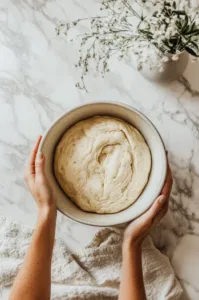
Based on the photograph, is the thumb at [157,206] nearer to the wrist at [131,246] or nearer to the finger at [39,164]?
the wrist at [131,246]

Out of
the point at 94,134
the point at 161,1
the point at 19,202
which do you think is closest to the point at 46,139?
the point at 94,134

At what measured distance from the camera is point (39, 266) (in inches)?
36.8

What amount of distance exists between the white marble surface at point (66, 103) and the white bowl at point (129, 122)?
0.12 m

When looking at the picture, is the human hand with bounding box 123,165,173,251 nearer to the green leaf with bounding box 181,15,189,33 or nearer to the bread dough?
the bread dough

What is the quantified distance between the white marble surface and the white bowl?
0.38 ft

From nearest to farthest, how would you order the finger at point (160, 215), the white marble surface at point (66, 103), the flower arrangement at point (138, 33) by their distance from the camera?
the flower arrangement at point (138, 33), the finger at point (160, 215), the white marble surface at point (66, 103)

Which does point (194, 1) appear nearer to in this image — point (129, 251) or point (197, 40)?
point (197, 40)

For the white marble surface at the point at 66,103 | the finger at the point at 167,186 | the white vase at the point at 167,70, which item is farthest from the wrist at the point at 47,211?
the white vase at the point at 167,70

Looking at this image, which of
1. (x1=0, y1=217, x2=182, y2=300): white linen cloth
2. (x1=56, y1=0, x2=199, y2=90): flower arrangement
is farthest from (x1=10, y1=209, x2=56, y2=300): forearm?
(x1=56, y1=0, x2=199, y2=90): flower arrangement

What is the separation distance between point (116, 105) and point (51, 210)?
261 mm

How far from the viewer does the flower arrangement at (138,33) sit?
0.87 m

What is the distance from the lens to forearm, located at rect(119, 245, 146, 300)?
0.93m

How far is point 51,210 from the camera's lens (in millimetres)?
961

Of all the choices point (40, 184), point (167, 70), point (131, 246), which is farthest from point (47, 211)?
point (167, 70)
